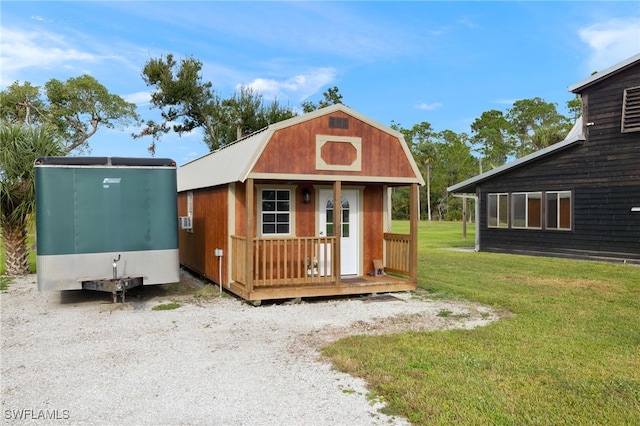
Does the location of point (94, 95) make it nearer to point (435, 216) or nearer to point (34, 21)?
point (34, 21)

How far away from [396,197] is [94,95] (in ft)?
110

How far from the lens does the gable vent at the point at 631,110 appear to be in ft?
46.3

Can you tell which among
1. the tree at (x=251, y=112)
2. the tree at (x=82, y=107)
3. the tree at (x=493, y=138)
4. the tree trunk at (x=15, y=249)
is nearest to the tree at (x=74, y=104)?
the tree at (x=82, y=107)

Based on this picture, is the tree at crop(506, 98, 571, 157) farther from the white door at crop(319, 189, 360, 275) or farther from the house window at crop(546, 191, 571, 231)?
the white door at crop(319, 189, 360, 275)

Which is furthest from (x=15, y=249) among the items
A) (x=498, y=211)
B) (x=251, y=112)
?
(x=251, y=112)

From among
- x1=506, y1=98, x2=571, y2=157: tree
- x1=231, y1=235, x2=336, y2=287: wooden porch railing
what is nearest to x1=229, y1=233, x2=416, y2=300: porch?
x1=231, y1=235, x2=336, y2=287: wooden porch railing

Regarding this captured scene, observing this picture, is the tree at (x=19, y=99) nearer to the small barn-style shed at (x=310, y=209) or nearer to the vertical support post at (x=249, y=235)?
the small barn-style shed at (x=310, y=209)

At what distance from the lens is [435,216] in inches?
2360

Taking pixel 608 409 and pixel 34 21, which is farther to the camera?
pixel 34 21

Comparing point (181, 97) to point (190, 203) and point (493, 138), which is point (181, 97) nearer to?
point (190, 203)

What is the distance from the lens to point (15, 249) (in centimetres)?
1209

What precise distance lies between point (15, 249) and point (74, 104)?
2956cm

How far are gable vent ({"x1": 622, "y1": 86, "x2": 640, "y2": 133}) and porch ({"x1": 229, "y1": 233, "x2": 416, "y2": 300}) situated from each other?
358 inches

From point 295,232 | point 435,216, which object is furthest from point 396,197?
point 295,232
